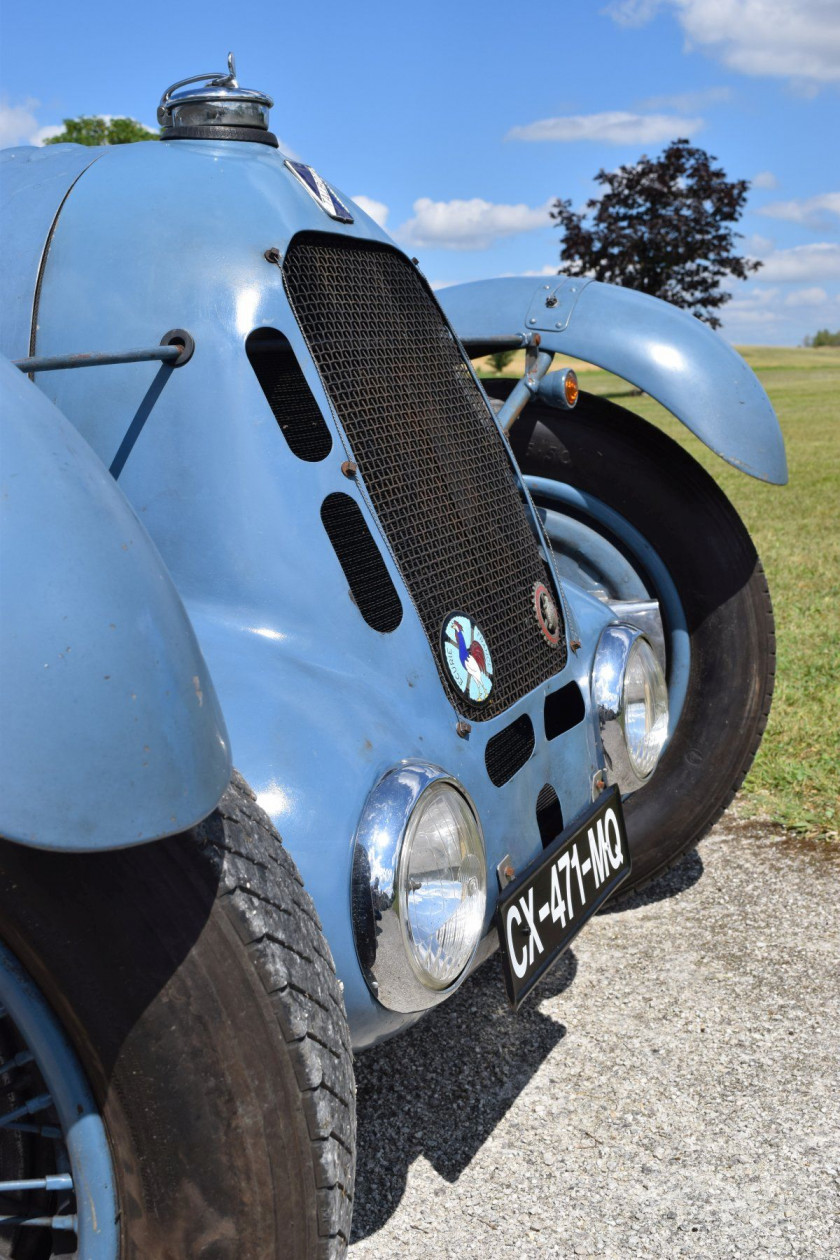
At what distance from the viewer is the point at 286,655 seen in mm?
1856

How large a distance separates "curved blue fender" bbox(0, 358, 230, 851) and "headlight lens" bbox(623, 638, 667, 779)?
1271mm

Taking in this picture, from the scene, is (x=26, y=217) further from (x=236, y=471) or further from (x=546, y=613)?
(x=546, y=613)

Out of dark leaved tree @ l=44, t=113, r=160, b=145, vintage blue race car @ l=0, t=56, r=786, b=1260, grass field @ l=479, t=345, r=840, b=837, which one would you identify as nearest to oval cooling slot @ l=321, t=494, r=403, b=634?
vintage blue race car @ l=0, t=56, r=786, b=1260

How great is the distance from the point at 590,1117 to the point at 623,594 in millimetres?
1439

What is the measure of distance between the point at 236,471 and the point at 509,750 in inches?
27.2

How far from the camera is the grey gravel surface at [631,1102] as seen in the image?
196cm

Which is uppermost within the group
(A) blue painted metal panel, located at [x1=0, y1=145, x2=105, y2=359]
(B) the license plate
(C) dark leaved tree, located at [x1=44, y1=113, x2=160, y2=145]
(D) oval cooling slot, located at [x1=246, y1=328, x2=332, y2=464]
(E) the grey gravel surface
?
(C) dark leaved tree, located at [x1=44, y1=113, x2=160, y2=145]

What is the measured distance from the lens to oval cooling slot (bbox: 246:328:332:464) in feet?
6.59

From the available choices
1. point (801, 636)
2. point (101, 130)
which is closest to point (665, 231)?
point (101, 130)

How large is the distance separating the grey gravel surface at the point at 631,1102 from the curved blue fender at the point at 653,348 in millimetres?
1206

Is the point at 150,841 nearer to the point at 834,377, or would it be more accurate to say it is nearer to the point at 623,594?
the point at 623,594

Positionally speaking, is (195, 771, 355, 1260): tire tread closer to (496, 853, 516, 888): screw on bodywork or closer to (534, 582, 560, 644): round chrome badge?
(496, 853, 516, 888): screw on bodywork

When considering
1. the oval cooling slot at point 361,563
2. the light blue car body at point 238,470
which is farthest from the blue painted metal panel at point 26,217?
the oval cooling slot at point 361,563

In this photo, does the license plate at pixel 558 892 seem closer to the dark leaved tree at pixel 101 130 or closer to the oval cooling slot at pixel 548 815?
the oval cooling slot at pixel 548 815
